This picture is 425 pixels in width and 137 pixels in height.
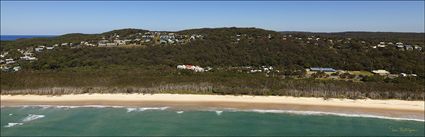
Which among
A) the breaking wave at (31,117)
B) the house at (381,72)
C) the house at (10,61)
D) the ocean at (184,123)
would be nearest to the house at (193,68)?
the ocean at (184,123)

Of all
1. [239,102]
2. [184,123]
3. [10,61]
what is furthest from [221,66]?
[10,61]

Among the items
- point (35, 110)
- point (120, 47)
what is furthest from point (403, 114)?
point (120, 47)

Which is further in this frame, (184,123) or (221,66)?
(221,66)

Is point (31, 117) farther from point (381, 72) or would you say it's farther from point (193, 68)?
point (381, 72)

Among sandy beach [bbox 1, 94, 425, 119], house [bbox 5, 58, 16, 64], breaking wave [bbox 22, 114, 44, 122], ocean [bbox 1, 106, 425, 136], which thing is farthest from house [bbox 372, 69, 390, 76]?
house [bbox 5, 58, 16, 64]

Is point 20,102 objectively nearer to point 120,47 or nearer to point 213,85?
point 213,85
